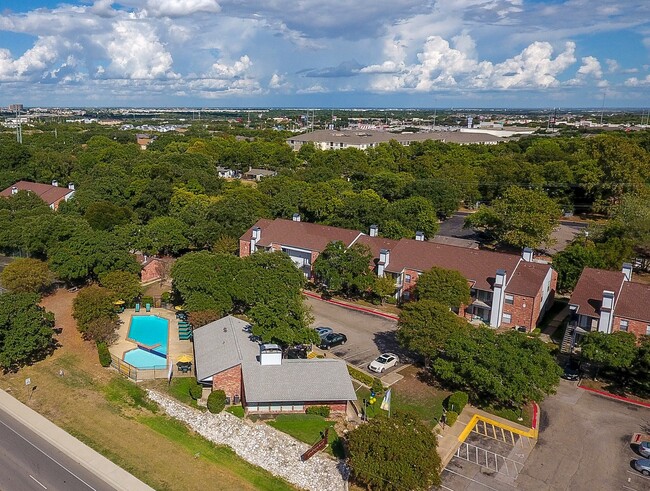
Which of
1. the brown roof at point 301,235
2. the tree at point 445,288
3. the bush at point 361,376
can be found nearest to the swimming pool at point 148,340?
the bush at point 361,376

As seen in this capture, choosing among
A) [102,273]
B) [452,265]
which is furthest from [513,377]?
[102,273]

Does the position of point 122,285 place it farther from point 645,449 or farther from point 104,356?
point 645,449

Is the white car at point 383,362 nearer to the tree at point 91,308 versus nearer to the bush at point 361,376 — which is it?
the bush at point 361,376

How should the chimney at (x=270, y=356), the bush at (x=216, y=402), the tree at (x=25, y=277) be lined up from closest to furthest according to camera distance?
the bush at (x=216, y=402) → the chimney at (x=270, y=356) → the tree at (x=25, y=277)

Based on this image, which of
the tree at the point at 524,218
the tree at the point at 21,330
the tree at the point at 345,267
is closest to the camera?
the tree at the point at 21,330

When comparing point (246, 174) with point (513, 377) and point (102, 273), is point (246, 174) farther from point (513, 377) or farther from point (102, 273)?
point (513, 377)

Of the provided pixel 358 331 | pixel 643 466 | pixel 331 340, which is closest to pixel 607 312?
pixel 643 466
